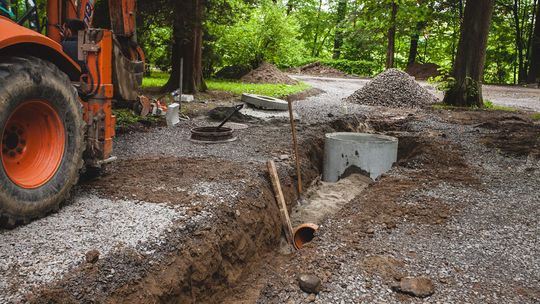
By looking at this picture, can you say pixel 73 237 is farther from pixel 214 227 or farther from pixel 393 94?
pixel 393 94

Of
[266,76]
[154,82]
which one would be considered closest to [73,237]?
[154,82]

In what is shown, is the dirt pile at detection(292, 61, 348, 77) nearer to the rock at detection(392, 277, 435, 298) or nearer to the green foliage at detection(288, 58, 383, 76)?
the green foliage at detection(288, 58, 383, 76)

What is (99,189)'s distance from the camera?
4473mm

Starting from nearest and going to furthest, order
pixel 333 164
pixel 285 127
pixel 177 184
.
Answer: pixel 177 184
pixel 333 164
pixel 285 127

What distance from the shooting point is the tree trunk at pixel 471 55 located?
40.5ft

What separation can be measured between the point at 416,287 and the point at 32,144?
3.32 m

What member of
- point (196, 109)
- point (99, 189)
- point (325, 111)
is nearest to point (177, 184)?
point (99, 189)

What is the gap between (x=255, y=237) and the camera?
15.7 feet

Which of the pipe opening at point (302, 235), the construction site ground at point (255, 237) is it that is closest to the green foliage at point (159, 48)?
the construction site ground at point (255, 237)

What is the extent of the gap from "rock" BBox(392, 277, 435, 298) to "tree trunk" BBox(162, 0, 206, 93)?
900 cm

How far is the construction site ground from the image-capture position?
310 centimetres

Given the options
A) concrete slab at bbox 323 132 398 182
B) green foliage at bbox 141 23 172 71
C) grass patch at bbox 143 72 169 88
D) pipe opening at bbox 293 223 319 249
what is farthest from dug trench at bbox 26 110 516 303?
green foliage at bbox 141 23 172 71

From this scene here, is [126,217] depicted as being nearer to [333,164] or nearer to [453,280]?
[453,280]

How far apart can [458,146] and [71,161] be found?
6.45 m
